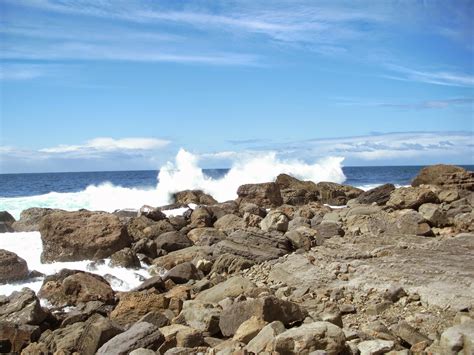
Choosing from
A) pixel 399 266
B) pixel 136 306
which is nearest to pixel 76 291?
pixel 136 306

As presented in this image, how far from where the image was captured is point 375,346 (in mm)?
5992

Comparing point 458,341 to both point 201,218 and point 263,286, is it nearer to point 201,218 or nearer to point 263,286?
point 263,286

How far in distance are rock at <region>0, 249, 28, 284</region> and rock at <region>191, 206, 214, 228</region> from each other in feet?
17.5

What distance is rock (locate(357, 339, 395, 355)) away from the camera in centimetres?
591

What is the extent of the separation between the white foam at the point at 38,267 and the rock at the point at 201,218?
3.97 meters

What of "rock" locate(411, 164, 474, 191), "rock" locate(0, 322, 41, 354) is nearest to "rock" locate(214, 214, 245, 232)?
"rock" locate(0, 322, 41, 354)

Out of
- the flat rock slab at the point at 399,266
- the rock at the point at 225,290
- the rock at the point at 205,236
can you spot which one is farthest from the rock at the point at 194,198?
the rock at the point at 225,290

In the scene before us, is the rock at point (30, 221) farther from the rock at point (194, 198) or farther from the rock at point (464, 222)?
the rock at point (464, 222)

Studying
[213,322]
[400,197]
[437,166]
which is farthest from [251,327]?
[437,166]

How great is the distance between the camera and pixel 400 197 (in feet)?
48.9

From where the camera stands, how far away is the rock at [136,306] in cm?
816

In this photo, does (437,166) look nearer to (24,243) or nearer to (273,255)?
(273,255)

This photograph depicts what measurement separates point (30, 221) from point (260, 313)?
38.2 ft

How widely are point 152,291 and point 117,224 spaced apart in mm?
3728
